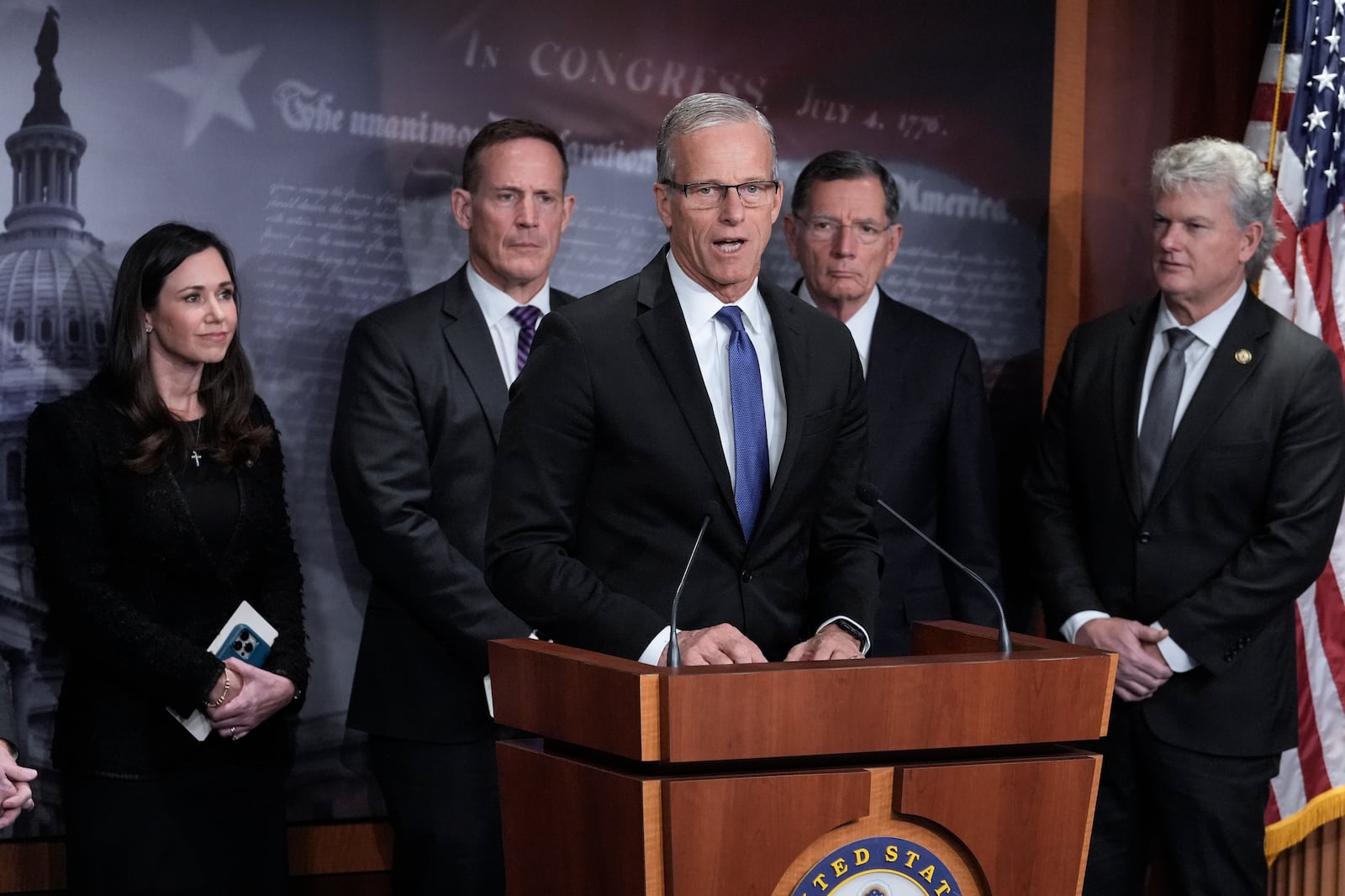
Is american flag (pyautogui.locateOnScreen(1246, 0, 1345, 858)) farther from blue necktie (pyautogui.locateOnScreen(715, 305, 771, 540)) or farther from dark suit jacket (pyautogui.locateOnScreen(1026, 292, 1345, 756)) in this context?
blue necktie (pyautogui.locateOnScreen(715, 305, 771, 540))

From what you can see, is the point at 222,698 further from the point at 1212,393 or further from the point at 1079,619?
the point at 1212,393

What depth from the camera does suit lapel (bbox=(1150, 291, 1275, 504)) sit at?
11.6ft

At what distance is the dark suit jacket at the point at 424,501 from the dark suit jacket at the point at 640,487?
1124mm

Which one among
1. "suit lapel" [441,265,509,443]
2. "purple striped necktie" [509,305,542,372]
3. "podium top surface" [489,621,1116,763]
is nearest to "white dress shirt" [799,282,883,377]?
"purple striped necktie" [509,305,542,372]

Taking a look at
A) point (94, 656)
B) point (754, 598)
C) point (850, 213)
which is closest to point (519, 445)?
point (754, 598)

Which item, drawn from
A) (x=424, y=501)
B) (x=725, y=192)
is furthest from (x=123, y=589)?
(x=725, y=192)

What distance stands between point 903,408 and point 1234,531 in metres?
0.84

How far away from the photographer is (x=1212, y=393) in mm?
3545

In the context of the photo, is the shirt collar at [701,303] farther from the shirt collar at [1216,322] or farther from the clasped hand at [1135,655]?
the shirt collar at [1216,322]

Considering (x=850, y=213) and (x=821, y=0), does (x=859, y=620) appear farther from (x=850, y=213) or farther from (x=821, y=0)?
(x=821, y=0)

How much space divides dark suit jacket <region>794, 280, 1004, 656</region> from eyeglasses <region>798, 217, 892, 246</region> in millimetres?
198

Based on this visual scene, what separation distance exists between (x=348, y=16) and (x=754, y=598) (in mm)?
2358

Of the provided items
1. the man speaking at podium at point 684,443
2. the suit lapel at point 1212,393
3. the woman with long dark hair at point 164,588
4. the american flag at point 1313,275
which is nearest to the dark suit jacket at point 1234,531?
the suit lapel at point 1212,393

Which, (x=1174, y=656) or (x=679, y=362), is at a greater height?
(x=679, y=362)
